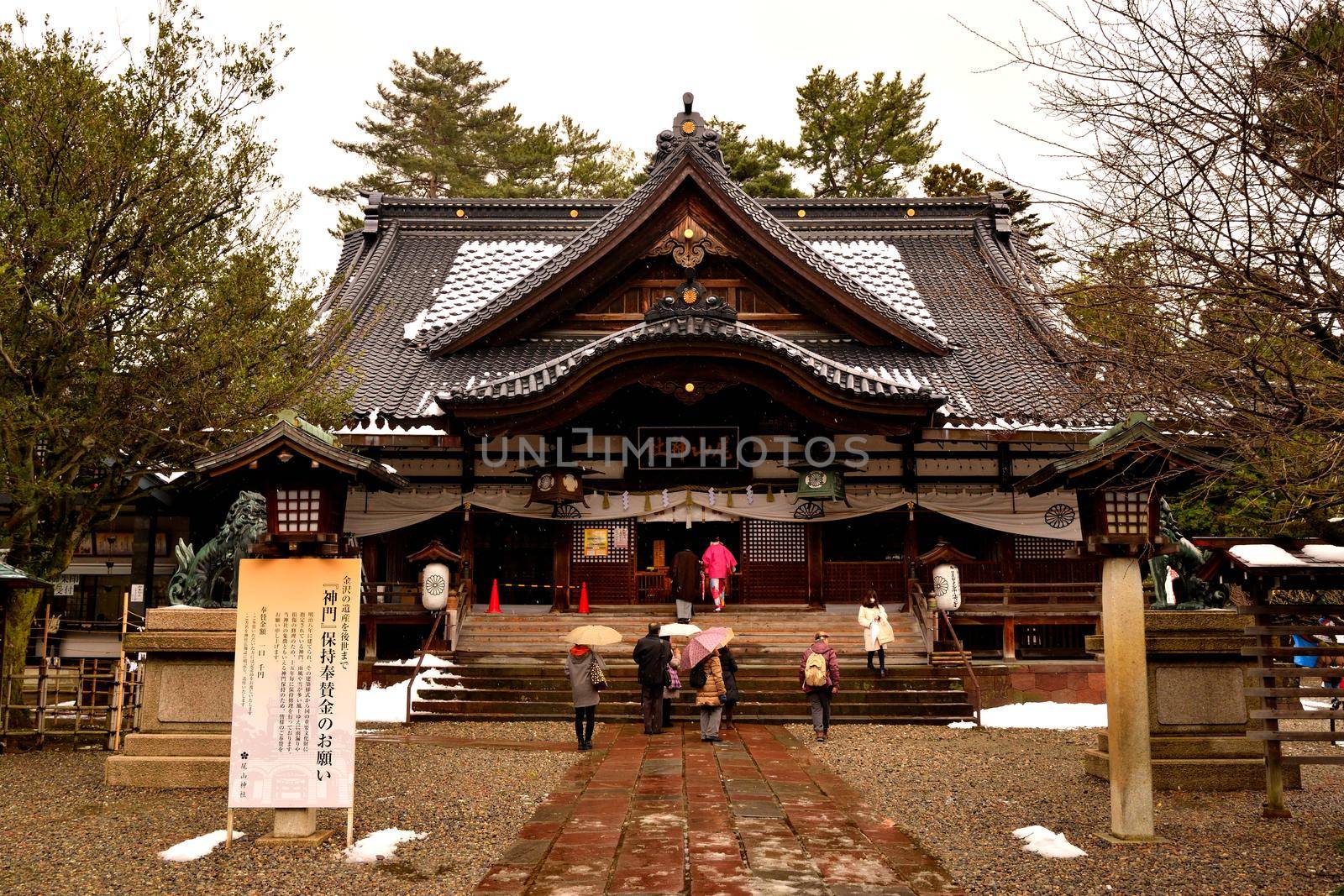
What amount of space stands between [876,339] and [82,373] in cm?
1415

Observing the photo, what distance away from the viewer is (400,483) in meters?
9.22

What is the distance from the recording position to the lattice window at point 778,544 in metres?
19.5

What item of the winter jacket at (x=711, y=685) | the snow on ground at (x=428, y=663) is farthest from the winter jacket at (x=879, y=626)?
the snow on ground at (x=428, y=663)

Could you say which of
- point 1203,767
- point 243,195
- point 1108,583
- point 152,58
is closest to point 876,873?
point 1108,583

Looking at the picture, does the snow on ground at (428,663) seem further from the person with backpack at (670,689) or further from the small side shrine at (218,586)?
the small side shrine at (218,586)

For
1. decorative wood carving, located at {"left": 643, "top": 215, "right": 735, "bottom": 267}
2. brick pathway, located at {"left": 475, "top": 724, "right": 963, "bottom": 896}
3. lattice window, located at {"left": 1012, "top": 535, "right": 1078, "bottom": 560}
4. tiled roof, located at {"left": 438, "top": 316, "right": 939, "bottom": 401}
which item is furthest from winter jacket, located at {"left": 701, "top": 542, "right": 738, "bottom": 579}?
brick pathway, located at {"left": 475, "top": 724, "right": 963, "bottom": 896}

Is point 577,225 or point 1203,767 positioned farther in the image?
point 577,225

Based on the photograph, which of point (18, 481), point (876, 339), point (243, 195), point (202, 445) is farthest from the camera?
point (876, 339)

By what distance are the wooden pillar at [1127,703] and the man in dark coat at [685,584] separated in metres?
9.59

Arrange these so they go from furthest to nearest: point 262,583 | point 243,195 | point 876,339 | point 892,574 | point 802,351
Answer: point 876,339 < point 892,574 < point 802,351 < point 243,195 < point 262,583

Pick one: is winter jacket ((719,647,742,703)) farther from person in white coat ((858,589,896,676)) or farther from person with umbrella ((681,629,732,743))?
person in white coat ((858,589,896,676))

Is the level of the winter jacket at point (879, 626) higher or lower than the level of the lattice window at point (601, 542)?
lower

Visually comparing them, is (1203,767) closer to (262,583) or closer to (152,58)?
(262,583)

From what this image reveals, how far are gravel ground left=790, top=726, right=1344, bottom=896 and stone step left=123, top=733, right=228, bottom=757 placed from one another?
6.14 meters
